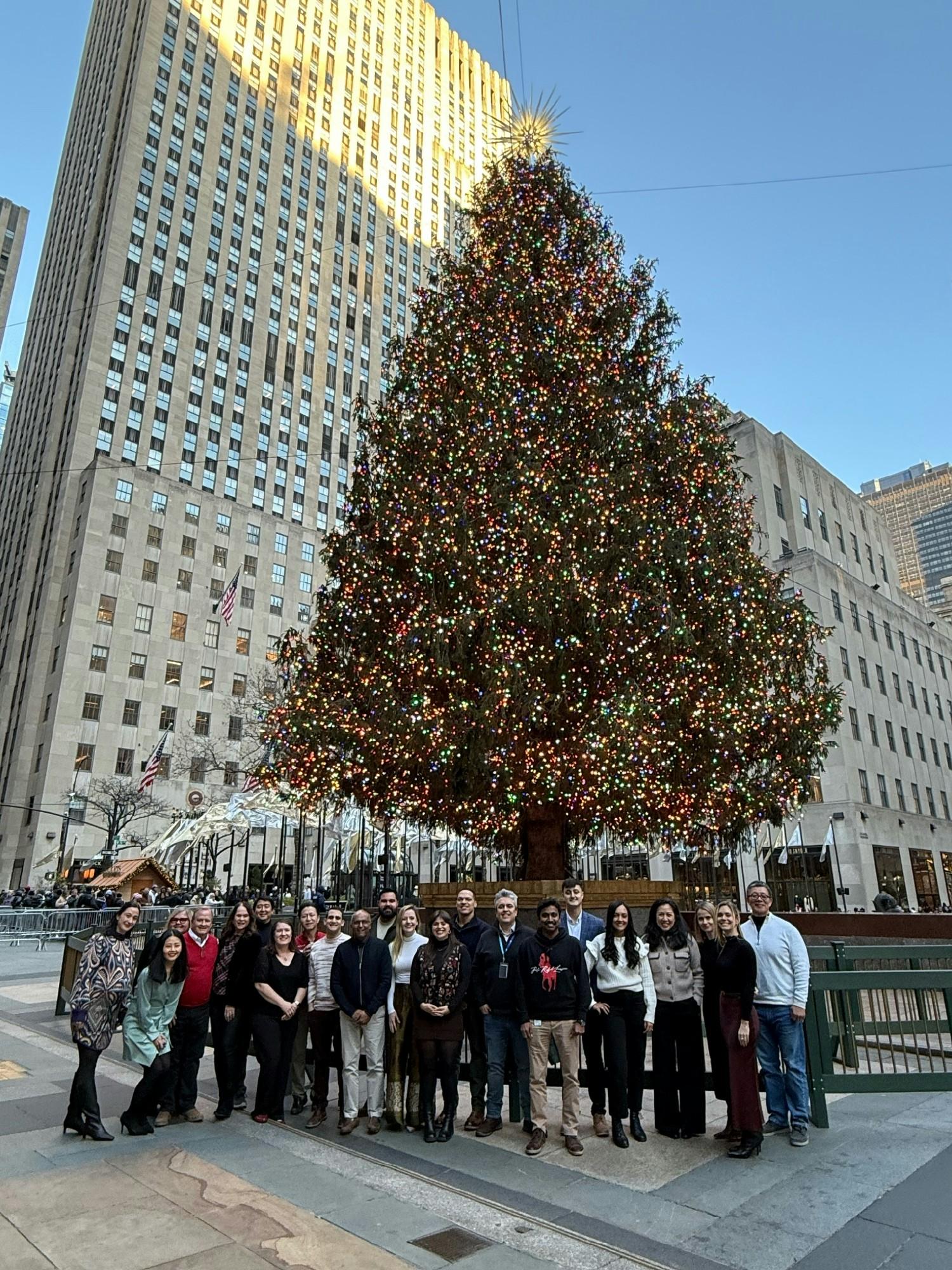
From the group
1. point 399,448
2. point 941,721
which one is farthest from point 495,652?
point 941,721

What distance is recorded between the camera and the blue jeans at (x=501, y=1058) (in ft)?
22.3

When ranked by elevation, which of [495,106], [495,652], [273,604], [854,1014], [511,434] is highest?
[495,106]

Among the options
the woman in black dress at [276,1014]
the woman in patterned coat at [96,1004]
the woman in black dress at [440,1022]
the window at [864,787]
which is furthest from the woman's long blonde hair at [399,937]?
the window at [864,787]

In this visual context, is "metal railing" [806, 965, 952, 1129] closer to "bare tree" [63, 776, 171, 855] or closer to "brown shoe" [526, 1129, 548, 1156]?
"brown shoe" [526, 1129, 548, 1156]

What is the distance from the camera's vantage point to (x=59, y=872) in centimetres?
4938

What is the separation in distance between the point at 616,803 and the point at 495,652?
3.34m

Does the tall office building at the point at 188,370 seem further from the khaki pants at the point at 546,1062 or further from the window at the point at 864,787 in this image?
the khaki pants at the point at 546,1062

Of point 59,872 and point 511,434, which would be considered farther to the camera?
point 59,872

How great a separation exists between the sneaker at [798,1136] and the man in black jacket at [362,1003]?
3428 millimetres

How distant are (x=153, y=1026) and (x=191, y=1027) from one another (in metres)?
0.44

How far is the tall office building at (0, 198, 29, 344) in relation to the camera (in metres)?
115

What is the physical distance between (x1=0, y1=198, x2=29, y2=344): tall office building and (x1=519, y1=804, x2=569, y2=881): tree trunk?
415 feet

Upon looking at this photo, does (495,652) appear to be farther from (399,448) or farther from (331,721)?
(399,448)

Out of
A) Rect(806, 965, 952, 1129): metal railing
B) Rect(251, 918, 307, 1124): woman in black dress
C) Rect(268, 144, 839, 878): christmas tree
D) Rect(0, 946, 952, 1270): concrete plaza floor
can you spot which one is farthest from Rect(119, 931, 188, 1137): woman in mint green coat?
Rect(268, 144, 839, 878): christmas tree
